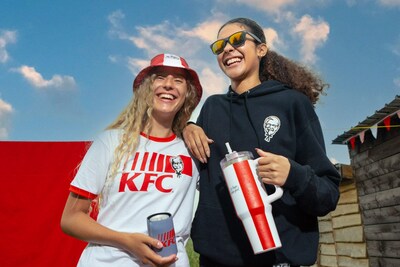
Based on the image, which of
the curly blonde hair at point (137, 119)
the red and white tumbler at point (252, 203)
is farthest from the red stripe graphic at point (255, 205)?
the curly blonde hair at point (137, 119)

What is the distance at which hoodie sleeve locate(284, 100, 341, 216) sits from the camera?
6.54 feet

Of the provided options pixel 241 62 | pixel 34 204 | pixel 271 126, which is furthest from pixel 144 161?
pixel 34 204

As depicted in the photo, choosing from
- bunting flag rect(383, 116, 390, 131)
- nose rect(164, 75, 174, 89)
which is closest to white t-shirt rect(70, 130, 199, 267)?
nose rect(164, 75, 174, 89)

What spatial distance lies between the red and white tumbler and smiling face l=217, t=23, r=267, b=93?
77 centimetres

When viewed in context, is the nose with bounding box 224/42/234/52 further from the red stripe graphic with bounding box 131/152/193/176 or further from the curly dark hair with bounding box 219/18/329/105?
the red stripe graphic with bounding box 131/152/193/176

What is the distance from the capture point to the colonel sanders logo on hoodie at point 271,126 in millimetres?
2273

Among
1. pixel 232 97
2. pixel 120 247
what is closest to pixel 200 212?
pixel 120 247

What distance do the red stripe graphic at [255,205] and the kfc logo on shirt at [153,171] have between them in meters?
0.54

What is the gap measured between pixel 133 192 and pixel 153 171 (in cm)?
16

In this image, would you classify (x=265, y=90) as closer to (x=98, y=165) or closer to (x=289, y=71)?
(x=289, y=71)

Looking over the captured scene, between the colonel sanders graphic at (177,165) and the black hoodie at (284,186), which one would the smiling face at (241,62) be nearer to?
the black hoodie at (284,186)

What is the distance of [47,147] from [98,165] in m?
3.40

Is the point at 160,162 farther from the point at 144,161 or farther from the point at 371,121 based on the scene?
the point at 371,121

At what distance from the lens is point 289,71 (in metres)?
2.68
